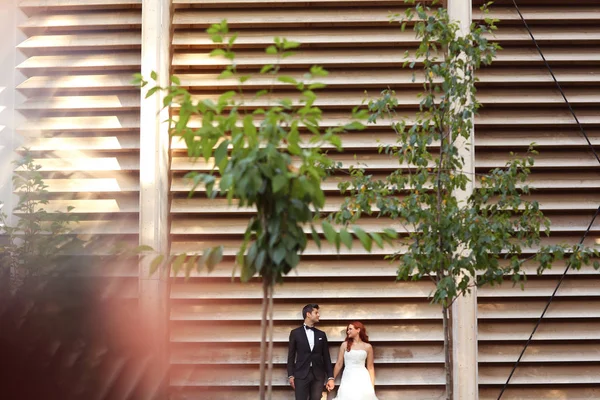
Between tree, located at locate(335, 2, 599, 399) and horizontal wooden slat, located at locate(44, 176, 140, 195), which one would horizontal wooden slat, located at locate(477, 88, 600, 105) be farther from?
horizontal wooden slat, located at locate(44, 176, 140, 195)

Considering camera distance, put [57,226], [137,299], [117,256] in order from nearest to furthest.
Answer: [57,226], [117,256], [137,299]

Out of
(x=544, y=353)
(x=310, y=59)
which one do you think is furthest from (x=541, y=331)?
(x=310, y=59)

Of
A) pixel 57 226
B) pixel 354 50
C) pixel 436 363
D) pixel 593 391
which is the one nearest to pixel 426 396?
pixel 436 363

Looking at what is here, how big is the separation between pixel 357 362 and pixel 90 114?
3033 mm

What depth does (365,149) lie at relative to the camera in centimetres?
706

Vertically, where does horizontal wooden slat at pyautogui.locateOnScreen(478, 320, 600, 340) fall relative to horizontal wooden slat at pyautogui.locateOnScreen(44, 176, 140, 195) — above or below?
below

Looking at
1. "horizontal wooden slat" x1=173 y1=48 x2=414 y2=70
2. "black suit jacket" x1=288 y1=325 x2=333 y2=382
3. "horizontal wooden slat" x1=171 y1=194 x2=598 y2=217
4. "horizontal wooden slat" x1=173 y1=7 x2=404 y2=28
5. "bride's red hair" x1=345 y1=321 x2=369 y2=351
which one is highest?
"horizontal wooden slat" x1=173 y1=7 x2=404 y2=28

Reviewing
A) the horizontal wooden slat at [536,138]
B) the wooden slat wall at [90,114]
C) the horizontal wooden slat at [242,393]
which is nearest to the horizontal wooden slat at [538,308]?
the horizontal wooden slat at [242,393]

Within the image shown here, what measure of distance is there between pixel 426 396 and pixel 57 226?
3.74 m

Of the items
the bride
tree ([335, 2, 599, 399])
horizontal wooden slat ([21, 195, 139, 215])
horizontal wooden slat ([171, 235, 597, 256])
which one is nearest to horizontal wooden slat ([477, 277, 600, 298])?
horizontal wooden slat ([171, 235, 597, 256])

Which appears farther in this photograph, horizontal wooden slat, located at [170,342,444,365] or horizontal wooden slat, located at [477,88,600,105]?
horizontal wooden slat, located at [477,88,600,105]

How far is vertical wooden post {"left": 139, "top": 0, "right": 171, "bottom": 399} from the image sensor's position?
6.57m

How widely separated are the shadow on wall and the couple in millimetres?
1431

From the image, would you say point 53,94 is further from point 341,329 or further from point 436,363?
point 436,363
